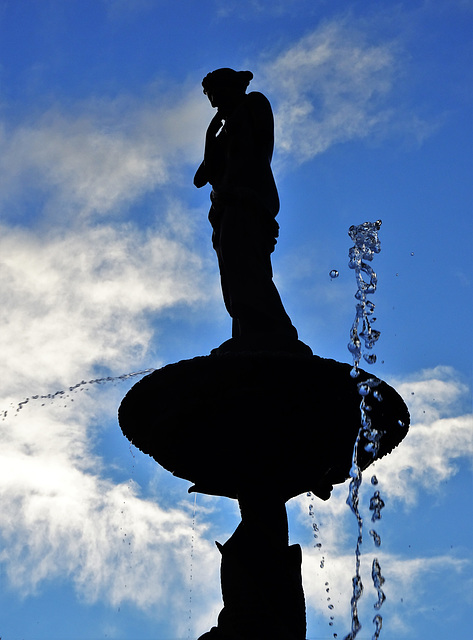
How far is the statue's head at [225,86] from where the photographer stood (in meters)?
9.97

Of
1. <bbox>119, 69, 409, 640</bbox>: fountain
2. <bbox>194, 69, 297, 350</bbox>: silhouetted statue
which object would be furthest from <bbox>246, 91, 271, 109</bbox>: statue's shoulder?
<bbox>119, 69, 409, 640</bbox>: fountain

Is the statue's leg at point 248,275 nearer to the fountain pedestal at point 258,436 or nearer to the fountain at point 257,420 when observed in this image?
the fountain at point 257,420

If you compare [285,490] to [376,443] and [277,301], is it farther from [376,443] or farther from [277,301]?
[277,301]

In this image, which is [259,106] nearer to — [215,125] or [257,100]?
[257,100]

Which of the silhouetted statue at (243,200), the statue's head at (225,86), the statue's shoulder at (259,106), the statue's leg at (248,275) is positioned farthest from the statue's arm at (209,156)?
the statue's leg at (248,275)

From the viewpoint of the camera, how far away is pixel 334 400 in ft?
25.4

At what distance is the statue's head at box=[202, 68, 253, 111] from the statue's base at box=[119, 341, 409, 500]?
3.01 metres

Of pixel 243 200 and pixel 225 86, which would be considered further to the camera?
pixel 225 86

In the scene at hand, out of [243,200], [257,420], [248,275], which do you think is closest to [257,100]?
[243,200]

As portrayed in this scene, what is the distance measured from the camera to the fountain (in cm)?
752

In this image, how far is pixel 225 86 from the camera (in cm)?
997

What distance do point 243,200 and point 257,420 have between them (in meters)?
2.28

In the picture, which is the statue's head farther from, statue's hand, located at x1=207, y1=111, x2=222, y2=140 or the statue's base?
the statue's base

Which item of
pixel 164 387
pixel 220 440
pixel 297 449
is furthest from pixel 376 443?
pixel 164 387
